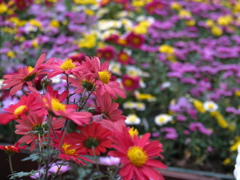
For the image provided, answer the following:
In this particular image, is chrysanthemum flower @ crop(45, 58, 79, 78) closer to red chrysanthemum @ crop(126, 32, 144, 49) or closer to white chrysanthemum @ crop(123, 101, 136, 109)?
white chrysanthemum @ crop(123, 101, 136, 109)

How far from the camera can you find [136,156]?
0.53 metres

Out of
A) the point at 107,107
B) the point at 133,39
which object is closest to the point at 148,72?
the point at 133,39

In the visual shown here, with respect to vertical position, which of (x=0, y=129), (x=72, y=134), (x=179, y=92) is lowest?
(x=179, y=92)

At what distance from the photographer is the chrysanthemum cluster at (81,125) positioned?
525 millimetres

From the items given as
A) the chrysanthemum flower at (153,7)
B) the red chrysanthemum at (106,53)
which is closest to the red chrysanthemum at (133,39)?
the red chrysanthemum at (106,53)

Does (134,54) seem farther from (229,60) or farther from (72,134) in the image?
(72,134)

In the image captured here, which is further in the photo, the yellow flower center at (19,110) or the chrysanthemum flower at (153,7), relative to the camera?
the chrysanthemum flower at (153,7)

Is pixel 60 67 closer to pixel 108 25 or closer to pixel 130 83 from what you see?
pixel 130 83

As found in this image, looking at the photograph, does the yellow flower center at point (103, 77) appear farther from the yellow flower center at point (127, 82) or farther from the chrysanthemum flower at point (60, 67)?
the yellow flower center at point (127, 82)

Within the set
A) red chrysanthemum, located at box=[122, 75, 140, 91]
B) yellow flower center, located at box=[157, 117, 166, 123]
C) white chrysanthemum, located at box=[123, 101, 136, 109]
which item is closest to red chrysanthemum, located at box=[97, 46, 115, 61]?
red chrysanthemum, located at box=[122, 75, 140, 91]

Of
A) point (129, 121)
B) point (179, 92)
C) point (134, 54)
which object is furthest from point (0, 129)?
point (134, 54)

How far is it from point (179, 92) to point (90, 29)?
1.12 metres

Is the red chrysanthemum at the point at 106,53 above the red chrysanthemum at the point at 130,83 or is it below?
above

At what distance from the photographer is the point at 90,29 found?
2824 mm
